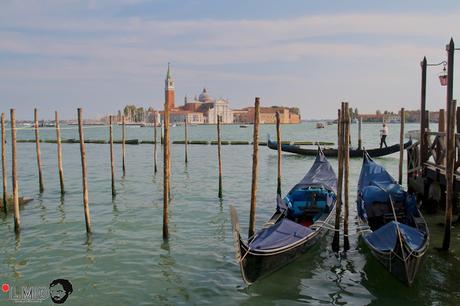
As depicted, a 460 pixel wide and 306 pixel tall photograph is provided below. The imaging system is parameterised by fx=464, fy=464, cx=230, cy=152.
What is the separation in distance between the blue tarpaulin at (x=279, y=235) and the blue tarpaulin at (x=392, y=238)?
95cm

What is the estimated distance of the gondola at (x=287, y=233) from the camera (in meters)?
5.42

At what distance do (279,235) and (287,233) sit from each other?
19cm

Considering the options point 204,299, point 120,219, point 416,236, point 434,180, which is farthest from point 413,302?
point 120,219

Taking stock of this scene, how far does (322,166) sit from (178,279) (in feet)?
20.0

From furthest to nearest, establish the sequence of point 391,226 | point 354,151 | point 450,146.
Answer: point 354,151
point 450,146
point 391,226

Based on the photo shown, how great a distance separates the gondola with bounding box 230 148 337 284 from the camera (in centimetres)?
542

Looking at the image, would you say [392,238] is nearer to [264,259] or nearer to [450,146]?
[450,146]

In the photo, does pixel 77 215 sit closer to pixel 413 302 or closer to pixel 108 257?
pixel 108 257

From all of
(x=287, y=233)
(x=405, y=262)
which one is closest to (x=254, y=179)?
(x=287, y=233)

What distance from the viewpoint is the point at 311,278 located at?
19.9ft

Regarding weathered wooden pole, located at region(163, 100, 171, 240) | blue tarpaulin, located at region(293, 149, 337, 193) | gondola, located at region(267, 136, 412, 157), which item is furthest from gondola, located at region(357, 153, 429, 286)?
gondola, located at region(267, 136, 412, 157)

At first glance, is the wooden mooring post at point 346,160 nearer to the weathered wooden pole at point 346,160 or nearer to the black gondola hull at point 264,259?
the weathered wooden pole at point 346,160

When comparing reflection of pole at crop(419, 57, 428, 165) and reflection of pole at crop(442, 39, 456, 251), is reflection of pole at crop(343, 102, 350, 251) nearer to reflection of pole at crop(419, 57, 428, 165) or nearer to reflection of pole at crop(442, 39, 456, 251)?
reflection of pole at crop(442, 39, 456, 251)

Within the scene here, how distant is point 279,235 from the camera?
624 cm
